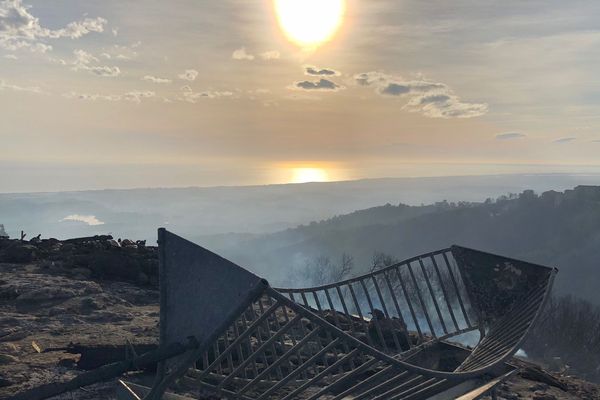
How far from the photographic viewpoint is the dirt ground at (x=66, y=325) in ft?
23.2

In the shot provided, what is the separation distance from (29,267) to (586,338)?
70.3 meters

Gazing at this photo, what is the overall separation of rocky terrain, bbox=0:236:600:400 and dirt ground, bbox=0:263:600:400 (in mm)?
14

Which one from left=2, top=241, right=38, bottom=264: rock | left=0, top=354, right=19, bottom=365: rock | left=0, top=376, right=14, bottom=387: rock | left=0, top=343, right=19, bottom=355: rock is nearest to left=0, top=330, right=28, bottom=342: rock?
→ left=0, top=343, right=19, bottom=355: rock

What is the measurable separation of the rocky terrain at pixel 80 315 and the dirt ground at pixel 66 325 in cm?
1

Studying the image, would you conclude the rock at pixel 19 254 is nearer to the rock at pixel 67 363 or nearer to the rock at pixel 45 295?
the rock at pixel 45 295

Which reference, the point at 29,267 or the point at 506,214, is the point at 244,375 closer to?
the point at 29,267

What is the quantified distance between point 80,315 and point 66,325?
69cm

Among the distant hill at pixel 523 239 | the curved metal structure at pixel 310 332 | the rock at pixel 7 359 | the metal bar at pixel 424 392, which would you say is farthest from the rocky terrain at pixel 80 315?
the distant hill at pixel 523 239

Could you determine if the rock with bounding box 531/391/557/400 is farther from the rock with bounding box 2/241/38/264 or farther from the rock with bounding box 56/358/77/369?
the rock with bounding box 2/241/38/264

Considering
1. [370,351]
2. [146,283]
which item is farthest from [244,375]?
[146,283]

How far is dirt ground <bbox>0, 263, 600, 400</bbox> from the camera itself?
7.06m

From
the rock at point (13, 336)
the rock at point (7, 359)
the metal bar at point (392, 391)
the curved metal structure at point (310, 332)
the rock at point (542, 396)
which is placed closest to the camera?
the curved metal structure at point (310, 332)

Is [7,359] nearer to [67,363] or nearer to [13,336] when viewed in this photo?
[67,363]

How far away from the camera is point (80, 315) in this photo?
33.1ft
